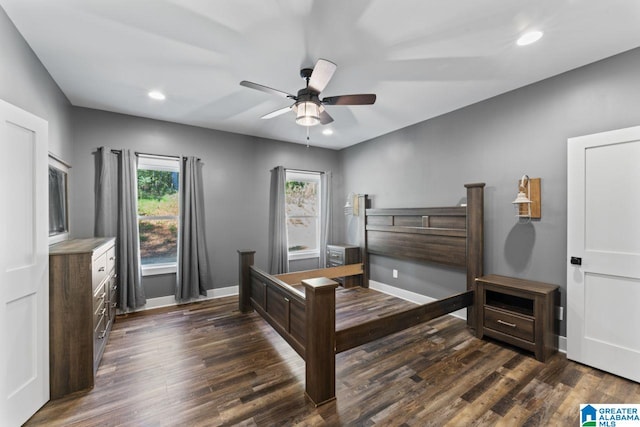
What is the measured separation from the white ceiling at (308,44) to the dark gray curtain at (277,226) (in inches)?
69.2

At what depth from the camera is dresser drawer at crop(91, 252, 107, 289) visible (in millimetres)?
2375

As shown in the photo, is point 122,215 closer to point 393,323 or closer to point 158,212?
point 158,212

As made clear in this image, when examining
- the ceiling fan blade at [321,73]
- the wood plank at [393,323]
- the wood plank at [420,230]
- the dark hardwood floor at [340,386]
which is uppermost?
the ceiling fan blade at [321,73]

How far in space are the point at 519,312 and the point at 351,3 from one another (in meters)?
3.21

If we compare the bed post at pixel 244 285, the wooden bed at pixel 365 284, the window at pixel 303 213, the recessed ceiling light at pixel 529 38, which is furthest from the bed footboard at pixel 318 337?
the window at pixel 303 213

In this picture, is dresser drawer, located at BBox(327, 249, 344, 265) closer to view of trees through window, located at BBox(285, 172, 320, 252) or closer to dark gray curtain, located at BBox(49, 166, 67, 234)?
view of trees through window, located at BBox(285, 172, 320, 252)

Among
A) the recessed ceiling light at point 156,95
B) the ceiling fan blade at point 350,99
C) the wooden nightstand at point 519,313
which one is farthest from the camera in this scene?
the recessed ceiling light at point 156,95

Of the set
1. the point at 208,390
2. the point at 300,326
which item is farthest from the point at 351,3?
the point at 208,390

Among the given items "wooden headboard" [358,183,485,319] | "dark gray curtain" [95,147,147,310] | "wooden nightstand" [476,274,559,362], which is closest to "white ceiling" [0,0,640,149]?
"dark gray curtain" [95,147,147,310]

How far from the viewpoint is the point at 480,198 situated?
3.27m

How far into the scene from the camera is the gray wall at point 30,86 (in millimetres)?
1921

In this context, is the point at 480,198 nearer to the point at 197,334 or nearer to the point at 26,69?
the point at 197,334

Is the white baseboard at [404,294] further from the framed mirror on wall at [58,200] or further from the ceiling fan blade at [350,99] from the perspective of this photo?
the framed mirror on wall at [58,200]

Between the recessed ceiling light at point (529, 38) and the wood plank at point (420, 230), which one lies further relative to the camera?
the wood plank at point (420, 230)
